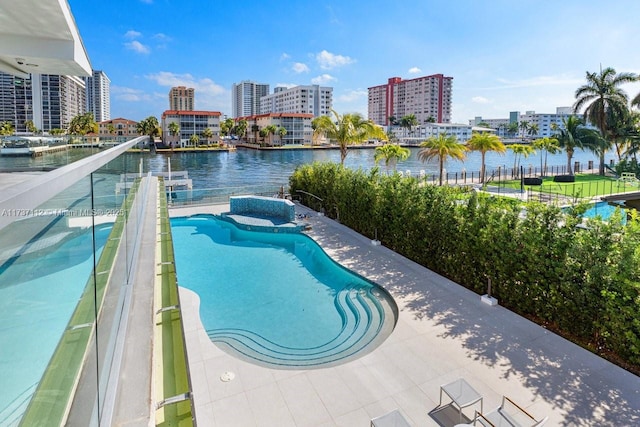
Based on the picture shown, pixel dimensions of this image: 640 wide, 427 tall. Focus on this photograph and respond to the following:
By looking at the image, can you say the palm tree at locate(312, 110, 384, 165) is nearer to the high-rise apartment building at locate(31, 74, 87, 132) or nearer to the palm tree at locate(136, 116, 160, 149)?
the palm tree at locate(136, 116, 160, 149)

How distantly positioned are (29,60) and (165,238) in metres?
6.91

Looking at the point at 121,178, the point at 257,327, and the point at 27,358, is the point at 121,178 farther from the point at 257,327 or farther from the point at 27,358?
the point at 257,327

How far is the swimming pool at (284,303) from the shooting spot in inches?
319

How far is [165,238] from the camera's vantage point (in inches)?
326

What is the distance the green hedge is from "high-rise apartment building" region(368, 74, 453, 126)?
145 m

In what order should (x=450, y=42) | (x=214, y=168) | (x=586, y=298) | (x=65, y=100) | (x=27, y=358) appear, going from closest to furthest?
(x=27, y=358) → (x=586, y=298) → (x=450, y=42) → (x=214, y=168) → (x=65, y=100)

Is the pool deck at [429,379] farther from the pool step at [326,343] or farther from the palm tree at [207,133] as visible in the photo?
the palm tree at [207,133]

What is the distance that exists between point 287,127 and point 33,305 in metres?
100

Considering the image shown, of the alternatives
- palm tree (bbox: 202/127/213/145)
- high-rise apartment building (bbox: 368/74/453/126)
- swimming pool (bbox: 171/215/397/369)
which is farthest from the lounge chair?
high-rise apartment building (bbox: 368/74/453/126)

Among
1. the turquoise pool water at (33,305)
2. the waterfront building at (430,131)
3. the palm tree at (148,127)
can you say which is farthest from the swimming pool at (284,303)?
the waterfront building at (430,131)

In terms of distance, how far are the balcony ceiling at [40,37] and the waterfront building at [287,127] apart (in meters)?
84.8

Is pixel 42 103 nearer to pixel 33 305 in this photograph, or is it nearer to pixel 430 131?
pixel 430 131

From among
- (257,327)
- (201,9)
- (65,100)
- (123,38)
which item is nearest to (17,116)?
(65,100)

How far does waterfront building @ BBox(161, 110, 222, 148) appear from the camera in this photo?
87688 mm
